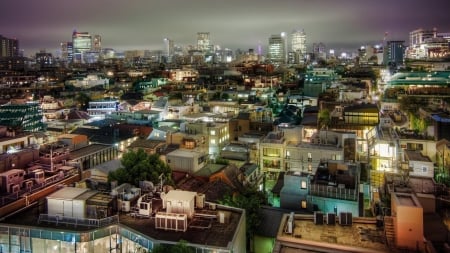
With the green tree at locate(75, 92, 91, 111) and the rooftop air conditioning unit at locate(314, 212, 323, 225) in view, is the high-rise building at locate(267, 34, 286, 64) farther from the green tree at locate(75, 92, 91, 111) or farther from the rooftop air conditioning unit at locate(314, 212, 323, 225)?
the rooftop air conditioning unit at locate(314, 212, 323, 225)

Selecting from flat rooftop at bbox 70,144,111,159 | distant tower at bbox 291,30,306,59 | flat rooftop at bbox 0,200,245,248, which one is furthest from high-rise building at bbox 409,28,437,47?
flat rooftop at bbox 0,200,245,248

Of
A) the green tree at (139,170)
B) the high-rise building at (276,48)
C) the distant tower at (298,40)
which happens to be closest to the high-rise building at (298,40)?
the distant tower at (298,40)

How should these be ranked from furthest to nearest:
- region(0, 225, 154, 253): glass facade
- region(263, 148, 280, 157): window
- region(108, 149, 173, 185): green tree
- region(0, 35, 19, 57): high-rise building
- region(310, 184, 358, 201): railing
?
region(0, 35, 19, 57): high-rise building
region(263, 148, 280, 157): window
region(108, 149, 173, 185): green tree
region(310, 184, 358, 201): railing
region(0, 225, 154, 253): glass facade

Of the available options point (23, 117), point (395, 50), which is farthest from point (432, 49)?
point (23, 117)

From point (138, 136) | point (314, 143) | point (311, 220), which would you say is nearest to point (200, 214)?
point (311, 220)

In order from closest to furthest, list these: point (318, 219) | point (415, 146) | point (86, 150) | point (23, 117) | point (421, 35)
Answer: point (318, 219) → point (415, 146) → point (86, 150) → point (23, 117) → point (421, 35)

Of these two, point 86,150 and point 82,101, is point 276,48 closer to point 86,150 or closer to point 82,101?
point 82,101

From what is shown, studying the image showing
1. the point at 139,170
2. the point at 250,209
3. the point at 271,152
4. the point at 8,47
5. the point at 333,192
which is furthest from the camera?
the point at 8,47
